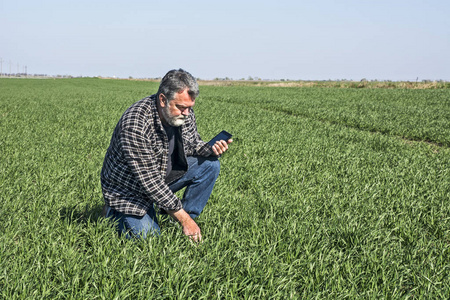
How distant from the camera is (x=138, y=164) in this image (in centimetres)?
323

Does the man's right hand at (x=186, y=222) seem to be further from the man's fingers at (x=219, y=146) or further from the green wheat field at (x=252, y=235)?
the man's fingers at (x=219, y=146)

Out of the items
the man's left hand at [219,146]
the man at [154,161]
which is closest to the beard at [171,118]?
the man at [154,161]

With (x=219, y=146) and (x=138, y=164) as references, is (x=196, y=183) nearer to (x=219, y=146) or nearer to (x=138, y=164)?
(x=219, y=146)

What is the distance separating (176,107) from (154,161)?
1.71 feet

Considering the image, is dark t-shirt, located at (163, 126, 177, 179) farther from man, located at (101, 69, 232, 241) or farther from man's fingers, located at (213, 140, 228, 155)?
man's fingers, located at (213, 140, 228, 155)

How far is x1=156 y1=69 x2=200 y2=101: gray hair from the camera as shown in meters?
3.11

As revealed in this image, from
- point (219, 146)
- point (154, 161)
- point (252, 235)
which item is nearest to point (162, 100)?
point (154, 161)

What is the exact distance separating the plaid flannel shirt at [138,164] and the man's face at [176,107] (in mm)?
130

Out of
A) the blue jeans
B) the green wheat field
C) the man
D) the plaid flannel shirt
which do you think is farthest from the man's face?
the green wheat field

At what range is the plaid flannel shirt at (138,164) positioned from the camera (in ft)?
10.6

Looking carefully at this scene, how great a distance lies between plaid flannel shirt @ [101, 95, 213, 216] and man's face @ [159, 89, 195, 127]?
0.43ft

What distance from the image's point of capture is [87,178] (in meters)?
5.48

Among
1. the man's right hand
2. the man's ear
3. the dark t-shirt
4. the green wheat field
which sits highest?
the man's ear

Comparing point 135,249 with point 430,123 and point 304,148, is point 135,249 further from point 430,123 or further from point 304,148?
point 430,123
